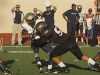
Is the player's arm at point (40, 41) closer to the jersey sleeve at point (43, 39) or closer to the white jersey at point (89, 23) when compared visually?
the jersey sleeve at point (43, 39)

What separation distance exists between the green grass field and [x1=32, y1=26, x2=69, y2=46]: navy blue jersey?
97cm

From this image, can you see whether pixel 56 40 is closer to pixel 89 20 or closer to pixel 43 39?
pixel 43 39

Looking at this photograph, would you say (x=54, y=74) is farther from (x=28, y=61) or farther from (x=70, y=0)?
(x=70, y=0)

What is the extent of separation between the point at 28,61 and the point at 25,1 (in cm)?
906

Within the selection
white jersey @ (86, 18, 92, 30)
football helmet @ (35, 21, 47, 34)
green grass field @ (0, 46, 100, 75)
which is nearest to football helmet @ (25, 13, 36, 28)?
football helmet @ (35, 21, 47, 34)

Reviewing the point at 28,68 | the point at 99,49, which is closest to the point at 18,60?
the point at 28,68

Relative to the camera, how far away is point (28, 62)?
40.5 feet

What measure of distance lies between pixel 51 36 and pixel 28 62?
2.80 metres

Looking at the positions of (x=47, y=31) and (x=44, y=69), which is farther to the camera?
(x=44, y=69)

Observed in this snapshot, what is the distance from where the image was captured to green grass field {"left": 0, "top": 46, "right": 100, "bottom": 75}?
10617 mm

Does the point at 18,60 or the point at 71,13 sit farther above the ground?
the point at 71,13

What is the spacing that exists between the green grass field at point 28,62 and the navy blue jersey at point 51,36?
0.97 meters

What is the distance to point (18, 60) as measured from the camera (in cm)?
1272

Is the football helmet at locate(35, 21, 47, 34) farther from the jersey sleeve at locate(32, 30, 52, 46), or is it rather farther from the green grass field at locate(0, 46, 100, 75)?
the green grass field at locate(0, 46, 100, 75)
